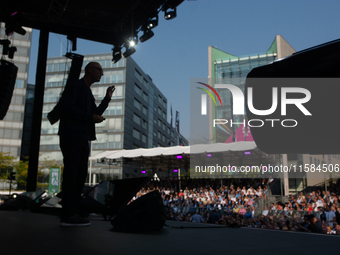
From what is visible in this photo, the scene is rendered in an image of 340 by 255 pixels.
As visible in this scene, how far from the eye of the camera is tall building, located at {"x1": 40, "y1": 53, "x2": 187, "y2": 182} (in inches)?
1657

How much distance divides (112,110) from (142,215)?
42.4 metres

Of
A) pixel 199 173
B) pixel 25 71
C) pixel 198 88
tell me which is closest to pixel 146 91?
pixel 25 71

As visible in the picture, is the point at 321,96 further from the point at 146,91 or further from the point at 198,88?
the point at 146,91

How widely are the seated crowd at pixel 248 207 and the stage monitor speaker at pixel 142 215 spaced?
0.88 meters

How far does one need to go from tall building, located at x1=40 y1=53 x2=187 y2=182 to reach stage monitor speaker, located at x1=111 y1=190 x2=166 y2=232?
127 feet

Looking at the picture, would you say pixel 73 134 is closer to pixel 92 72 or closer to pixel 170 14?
→ pixel 92 72

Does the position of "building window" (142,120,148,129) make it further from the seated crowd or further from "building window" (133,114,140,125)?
the seated crowd

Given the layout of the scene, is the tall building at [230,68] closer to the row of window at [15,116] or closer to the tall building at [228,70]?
the tall building at [228,70]

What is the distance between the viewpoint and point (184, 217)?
11.7 metres

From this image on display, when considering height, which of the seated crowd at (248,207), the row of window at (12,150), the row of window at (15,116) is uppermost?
the row of window at (15,116)

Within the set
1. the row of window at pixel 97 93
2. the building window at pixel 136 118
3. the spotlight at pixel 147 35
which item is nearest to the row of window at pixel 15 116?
the row of window at pixel 97 93

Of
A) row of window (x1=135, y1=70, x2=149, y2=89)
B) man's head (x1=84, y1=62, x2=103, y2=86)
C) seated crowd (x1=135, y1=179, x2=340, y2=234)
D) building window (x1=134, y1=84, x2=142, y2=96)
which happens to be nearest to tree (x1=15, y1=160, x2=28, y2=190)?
building window (x1=134, y1=84, x2=142, y2=96)

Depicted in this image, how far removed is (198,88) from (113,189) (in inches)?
1103

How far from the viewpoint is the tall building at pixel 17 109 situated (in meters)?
43.2
